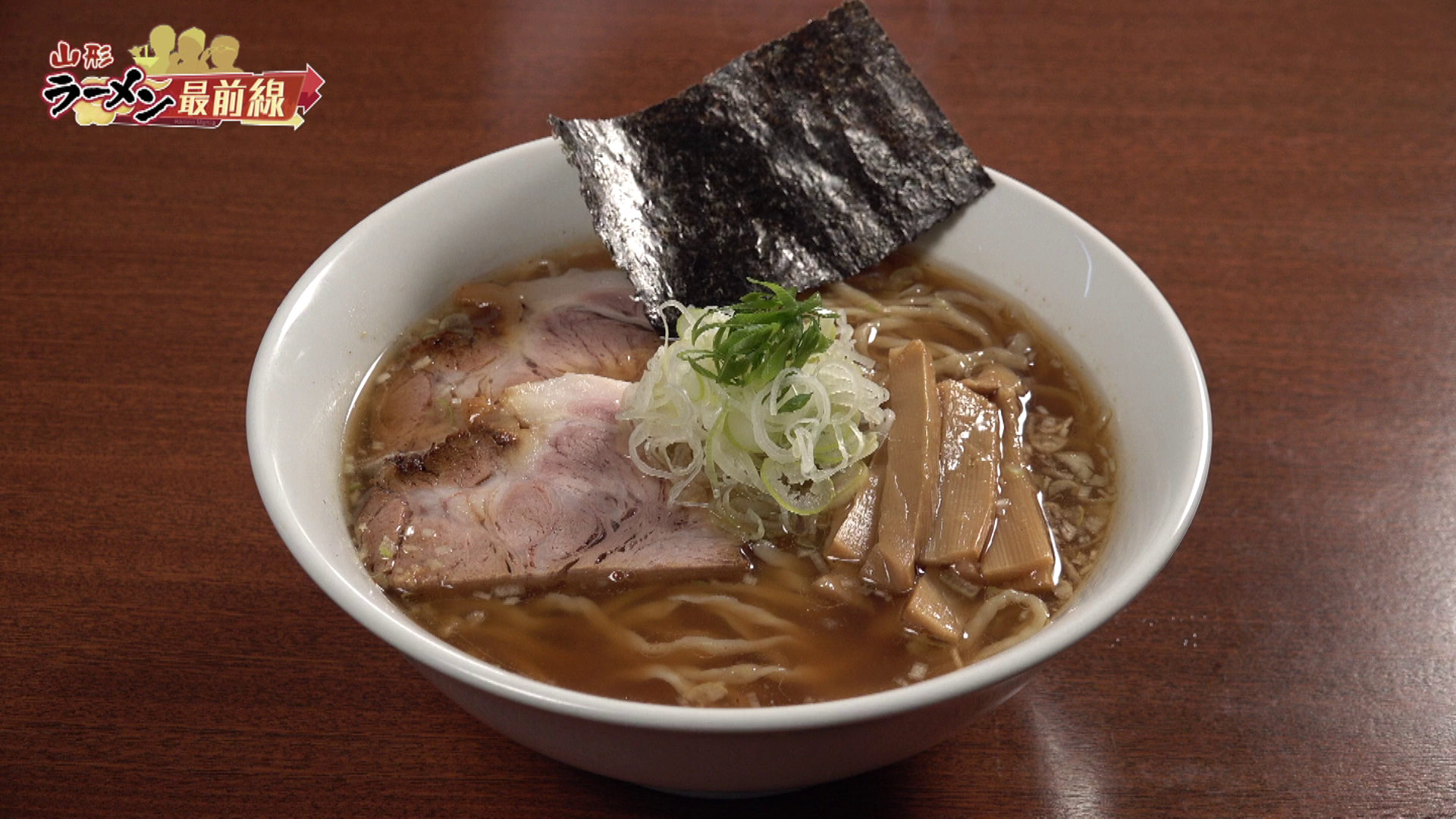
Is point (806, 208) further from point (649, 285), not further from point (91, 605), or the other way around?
point (91, 605)

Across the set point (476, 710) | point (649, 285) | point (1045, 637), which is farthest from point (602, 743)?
point (649, 285)

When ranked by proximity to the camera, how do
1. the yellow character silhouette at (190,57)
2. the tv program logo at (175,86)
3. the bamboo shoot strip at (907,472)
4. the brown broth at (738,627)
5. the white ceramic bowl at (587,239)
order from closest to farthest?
the white ceramic bowl at (587,239) < the brown broth at (738,627) < the bamboo shoot strip at (907,472) < the tv program logo at (175,86) < the yellow character silhouette at (190,57)

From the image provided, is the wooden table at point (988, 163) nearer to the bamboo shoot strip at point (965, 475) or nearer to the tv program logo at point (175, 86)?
the tv program logo at point (175, 86)

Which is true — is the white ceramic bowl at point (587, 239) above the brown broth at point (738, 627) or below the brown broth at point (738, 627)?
above

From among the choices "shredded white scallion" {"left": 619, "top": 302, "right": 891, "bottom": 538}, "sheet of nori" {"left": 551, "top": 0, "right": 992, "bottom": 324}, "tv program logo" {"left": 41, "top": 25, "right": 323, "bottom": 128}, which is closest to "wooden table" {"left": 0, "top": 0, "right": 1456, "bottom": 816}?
"tv program logo" {"left": 41, "top": 25, "right": 323, "bottom": 128}

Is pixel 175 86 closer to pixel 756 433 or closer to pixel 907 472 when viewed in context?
pixel 756 433

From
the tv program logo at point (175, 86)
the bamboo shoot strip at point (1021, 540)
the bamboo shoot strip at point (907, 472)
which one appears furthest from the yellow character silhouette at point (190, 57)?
the bamboo shoot strip at point (1021, 540)

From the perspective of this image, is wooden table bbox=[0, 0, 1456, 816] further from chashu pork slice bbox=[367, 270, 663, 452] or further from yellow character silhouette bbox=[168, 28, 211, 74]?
chashu pork slice bbox=[367, 270, 663, 452]
